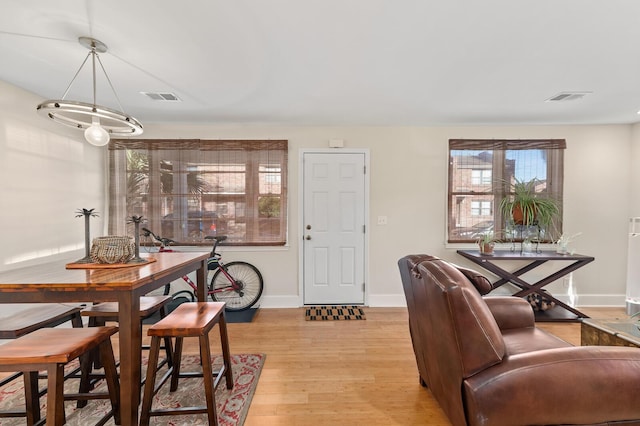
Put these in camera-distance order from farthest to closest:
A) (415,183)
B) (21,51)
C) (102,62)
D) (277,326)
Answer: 1. (415,183)
2. (277,326)
3. (102,62)
4. (21,51)

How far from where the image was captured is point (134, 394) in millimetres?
1461

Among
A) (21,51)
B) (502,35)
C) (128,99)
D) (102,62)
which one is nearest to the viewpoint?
(502,35)

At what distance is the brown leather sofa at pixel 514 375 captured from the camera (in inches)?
49.8

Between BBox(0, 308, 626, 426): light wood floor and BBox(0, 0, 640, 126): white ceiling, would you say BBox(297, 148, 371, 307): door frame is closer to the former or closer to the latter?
BBox(0, 308, 626, 426): light wood floor

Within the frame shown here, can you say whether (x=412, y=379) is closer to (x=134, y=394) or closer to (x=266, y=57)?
(x=134, y=394)

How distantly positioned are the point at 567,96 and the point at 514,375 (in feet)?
9.56

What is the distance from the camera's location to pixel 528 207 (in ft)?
11.5

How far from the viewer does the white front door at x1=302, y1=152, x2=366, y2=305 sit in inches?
154

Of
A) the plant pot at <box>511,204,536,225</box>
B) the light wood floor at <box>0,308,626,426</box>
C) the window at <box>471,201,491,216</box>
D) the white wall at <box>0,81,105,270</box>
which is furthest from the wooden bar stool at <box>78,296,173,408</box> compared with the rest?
the plant pot at <box>511,204,536,225</box>

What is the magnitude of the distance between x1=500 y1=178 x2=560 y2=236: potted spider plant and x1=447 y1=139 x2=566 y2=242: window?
0.10m

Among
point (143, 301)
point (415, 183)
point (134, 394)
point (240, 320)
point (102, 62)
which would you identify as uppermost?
point (102, 62)

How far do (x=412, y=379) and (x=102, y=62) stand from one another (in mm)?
3340

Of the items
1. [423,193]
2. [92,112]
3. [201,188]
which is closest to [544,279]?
[423,193]

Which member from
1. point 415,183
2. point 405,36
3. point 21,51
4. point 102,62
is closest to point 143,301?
point 102,62
